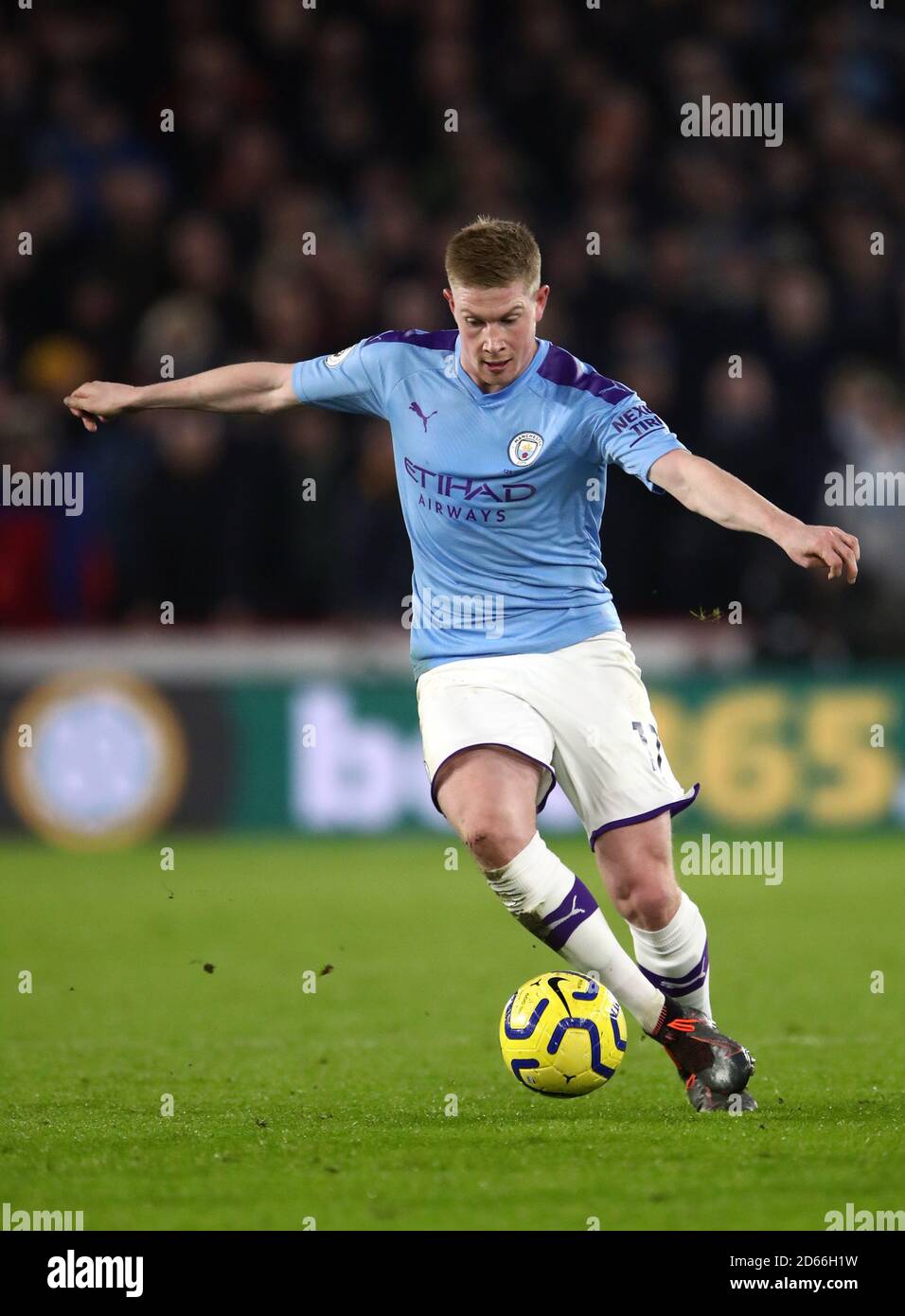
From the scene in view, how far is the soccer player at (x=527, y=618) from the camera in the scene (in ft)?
18.1

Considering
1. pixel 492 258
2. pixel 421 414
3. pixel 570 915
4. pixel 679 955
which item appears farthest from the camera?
pixel 421 414

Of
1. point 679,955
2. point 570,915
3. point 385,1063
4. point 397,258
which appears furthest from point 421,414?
point 397,258

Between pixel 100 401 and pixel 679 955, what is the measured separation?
2282 millimetres

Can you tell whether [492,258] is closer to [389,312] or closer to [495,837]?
[495,837]

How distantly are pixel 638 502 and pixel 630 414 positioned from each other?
776 centimetres

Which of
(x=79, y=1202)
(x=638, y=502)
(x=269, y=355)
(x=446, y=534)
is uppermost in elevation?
(x=269, y=355)

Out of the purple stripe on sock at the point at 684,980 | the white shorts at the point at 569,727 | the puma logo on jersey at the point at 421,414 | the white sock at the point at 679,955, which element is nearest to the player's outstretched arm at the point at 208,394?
the puma logo on jersey at the point at 421,414

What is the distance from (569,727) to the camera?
5.69 metres

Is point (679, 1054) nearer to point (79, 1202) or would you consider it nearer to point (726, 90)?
point (79, 1202)

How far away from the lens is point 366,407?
605cm

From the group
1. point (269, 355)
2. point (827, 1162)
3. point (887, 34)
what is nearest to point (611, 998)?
point (827, 1162)

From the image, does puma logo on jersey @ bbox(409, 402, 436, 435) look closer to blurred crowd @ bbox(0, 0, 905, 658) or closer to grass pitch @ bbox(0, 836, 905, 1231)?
grass pitch @ bbox(0, 836, 905, 1231)

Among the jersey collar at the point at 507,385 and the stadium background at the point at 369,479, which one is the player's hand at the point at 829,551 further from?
the stadium background at the point at 369,479

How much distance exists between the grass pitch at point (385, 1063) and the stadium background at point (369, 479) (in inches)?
2.2
